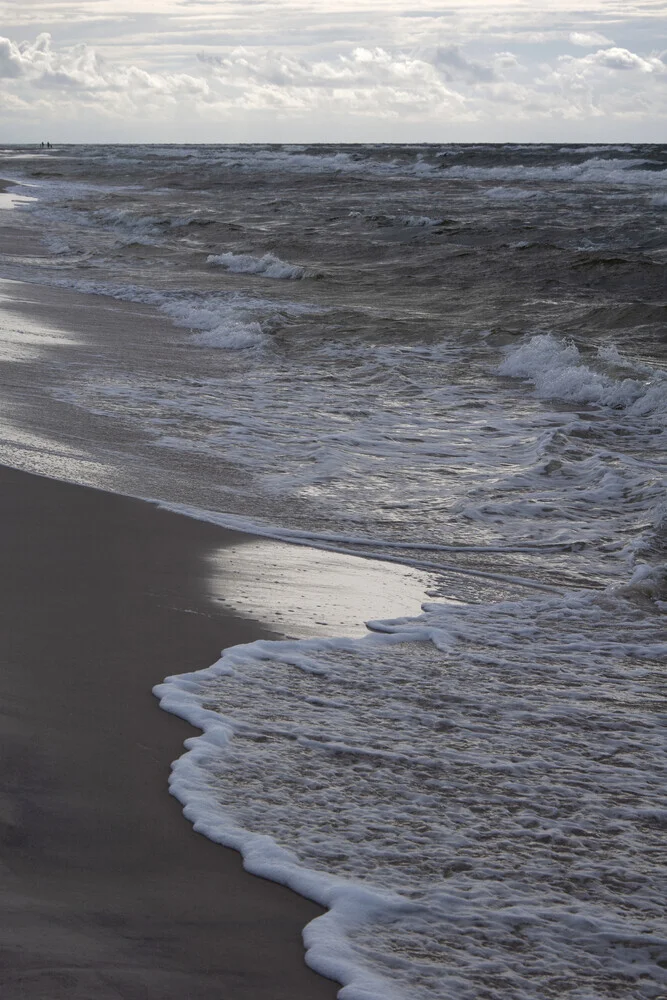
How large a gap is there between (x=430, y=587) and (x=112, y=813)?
7.89ft

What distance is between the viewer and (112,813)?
103 inches

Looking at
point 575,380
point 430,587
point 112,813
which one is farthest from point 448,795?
point 575,380

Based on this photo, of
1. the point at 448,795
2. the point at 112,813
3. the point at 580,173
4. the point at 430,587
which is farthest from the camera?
the point at 580,173

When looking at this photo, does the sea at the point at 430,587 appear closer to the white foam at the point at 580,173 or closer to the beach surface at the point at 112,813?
the beach surface at the point at 112,813

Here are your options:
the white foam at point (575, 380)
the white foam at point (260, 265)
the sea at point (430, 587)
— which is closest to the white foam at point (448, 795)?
the sea at point (430, 587)

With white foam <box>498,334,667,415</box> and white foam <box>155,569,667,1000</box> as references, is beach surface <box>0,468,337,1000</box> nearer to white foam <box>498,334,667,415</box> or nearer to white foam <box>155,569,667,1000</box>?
white foam <box>155,569,667,1000</box>

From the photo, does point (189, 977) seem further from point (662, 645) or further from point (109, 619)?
point (662, 645)

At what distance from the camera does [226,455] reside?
22.5 ft

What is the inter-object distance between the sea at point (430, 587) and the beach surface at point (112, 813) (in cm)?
10

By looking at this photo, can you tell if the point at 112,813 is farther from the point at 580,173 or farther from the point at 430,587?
the point at 580,173

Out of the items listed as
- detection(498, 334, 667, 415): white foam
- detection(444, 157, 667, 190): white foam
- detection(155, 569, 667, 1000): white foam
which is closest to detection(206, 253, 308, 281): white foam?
detection(498, 334, 667, 415): white foam

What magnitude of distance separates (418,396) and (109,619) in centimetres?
609

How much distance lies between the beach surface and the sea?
10 cm

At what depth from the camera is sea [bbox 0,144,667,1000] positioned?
Answer: 2.43 metres
